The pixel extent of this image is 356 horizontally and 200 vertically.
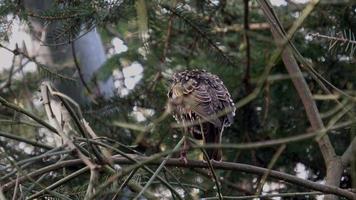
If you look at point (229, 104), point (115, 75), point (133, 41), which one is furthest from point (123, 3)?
point (115, 75)

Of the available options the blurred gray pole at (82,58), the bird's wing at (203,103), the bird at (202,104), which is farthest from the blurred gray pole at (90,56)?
the bird's wing at (203,103)

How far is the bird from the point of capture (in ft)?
16.6

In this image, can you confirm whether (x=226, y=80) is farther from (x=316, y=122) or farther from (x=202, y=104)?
(x=316, y=122)

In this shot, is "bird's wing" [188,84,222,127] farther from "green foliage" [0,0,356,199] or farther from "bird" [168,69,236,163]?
"green foliage" [0,0,356,199]

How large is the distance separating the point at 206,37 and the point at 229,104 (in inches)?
33.4

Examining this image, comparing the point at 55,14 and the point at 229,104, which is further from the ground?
the point at 55,14

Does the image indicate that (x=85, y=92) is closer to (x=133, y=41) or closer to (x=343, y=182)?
(x=133, y=41)

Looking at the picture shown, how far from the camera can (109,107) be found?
20.3 feet

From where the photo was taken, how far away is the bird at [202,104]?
507cm

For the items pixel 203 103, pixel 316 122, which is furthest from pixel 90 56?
pixel 316 122

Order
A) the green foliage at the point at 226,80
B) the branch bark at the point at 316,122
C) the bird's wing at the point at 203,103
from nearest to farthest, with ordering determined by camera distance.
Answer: the branch bark at the point at 316,122 → the bird's wing at the point at 203,103 → the green foliage at the point at 226,80

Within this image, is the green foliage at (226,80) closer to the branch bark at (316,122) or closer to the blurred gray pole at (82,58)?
the blurred gray pole at (82,58)

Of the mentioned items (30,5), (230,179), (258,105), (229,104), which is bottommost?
(230,179)

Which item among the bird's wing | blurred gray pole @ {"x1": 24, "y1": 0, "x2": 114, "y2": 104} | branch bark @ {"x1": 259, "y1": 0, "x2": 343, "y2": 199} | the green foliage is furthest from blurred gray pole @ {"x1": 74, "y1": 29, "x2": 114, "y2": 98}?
branch bark @ {"x1": 259, "y1": 0, "x2": 343, "y2": 199}
